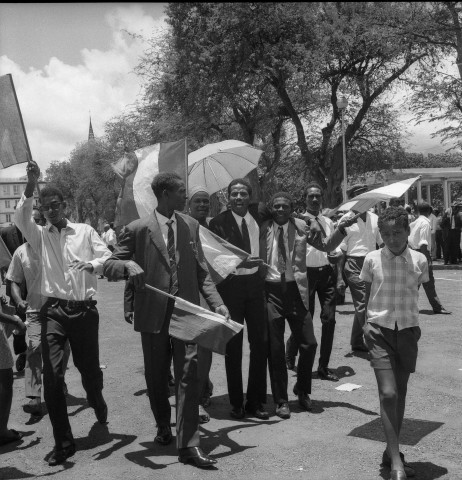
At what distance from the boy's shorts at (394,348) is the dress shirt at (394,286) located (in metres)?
0.05

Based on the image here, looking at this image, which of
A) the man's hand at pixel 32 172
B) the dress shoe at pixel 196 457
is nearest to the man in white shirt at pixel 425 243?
the dress shoe at pixel 196 457

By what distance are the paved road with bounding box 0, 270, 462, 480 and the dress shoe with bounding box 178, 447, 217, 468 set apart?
0.06m

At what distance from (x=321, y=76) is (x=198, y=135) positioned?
6.32 m

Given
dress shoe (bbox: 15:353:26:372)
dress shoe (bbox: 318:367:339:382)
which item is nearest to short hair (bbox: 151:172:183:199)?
dress shoe (bbox: 318:367:339:382)

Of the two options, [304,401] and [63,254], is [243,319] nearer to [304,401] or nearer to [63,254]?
[304,401]

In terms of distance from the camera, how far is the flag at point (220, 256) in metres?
5.48

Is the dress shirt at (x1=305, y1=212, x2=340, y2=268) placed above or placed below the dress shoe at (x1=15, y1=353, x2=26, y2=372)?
above

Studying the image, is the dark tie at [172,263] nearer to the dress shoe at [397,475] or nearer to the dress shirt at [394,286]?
the dress shirt at [394,286]

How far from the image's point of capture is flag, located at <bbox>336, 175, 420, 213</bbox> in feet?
16.8

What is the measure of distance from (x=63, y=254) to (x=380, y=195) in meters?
2.45

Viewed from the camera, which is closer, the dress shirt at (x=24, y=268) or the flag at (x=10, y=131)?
the flag at (x=10, y=131)

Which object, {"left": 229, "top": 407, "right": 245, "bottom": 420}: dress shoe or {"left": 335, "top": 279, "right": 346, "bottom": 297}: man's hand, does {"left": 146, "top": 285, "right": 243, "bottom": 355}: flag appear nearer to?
{"left": 229, "top": 407, "right": 245, "bottom": 420}: dress shoe

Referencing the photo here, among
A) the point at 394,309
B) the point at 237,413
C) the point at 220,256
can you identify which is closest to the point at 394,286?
the point at 394,309

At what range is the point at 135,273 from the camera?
4594mm
